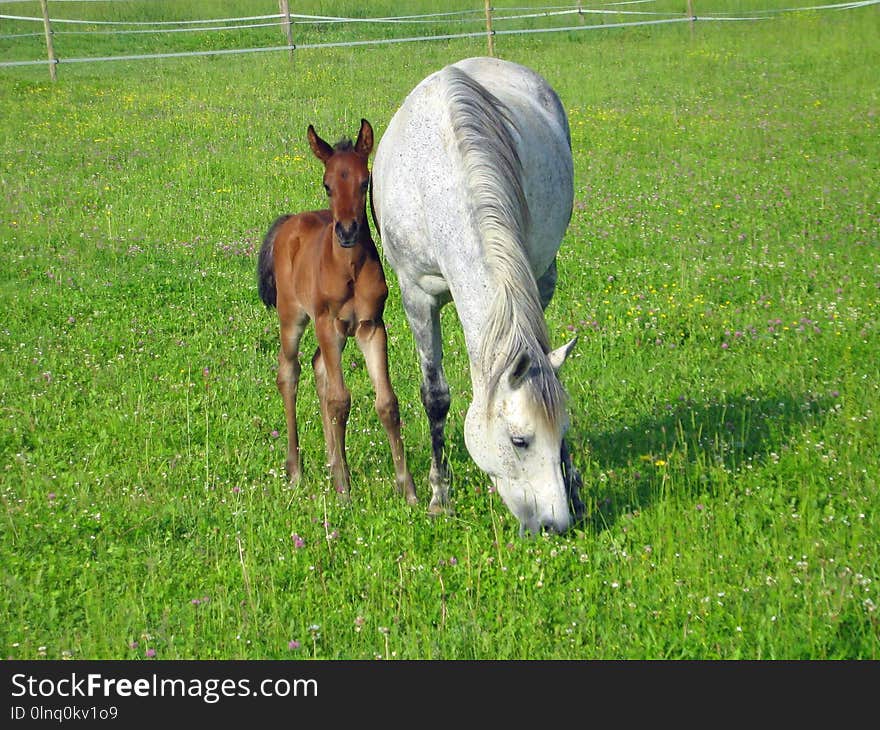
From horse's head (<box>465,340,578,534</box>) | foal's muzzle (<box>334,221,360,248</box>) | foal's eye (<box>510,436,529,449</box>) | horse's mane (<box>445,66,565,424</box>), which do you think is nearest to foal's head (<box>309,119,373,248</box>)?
foal's muzzle (<box>334,221,360,248</box>)

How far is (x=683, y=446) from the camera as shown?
6383 mm

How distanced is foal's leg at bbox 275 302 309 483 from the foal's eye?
2.12m

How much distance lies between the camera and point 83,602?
4.95m

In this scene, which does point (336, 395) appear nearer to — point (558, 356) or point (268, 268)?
point (268, 268)

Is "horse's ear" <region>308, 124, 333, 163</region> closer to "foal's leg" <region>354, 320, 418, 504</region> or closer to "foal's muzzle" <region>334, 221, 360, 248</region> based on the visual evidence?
"foal's muzzle" <region>334, 221, 360, 248</region>

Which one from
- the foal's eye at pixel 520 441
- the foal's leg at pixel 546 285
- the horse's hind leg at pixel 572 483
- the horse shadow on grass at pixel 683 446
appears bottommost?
the horse shadow on grass at pixel 683 446

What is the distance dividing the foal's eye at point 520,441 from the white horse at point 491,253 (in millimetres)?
11

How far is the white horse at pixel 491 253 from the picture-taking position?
471 centimetres

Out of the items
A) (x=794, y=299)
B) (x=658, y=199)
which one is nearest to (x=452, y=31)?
(x=658, y=199)

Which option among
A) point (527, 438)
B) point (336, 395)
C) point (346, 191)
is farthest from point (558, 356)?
point (336, 395)

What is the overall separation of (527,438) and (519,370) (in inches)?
12.7

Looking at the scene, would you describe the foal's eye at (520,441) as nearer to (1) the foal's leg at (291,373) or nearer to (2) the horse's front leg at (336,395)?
(2) the horse's front leg at (336,395)

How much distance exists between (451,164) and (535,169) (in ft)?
3.43

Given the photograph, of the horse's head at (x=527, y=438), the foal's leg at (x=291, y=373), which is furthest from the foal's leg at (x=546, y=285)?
the horse's head at (x=527, y=438)
